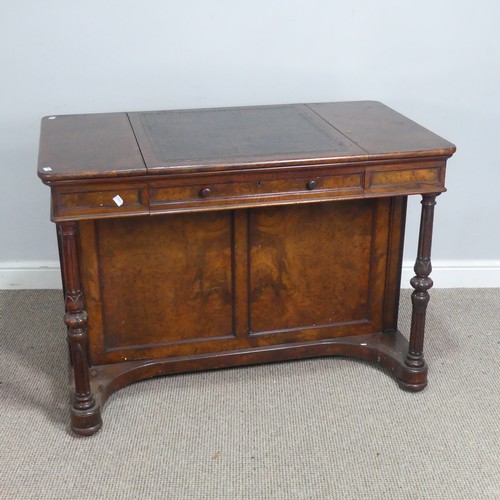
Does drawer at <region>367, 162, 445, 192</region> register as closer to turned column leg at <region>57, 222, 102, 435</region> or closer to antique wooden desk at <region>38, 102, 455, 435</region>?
antique wooden desk at <region>38, 102, 455, 435</region>

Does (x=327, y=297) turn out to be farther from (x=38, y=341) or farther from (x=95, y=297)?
(x=38, y=341)

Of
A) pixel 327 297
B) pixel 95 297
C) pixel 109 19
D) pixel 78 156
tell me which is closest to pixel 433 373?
pixel 327 297

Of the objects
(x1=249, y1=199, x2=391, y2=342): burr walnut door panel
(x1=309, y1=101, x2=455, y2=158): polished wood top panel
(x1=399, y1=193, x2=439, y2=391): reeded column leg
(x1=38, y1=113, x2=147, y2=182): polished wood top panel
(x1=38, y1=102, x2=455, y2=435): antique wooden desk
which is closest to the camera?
(x1=38, y1=113, x2=147, y2=182): polished wood top panel

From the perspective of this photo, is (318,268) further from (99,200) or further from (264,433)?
(99,200)

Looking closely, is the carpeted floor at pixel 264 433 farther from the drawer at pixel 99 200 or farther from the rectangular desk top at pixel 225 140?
the rectangular desk top at pixel 225 140

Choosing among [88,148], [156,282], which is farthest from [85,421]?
[88,148]

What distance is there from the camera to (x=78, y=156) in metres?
2.48

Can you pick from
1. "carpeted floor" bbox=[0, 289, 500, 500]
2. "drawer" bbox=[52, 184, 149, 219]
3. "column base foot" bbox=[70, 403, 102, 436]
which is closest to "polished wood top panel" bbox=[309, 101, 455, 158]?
"drawer" bbox=[52, 184, 149, 219]

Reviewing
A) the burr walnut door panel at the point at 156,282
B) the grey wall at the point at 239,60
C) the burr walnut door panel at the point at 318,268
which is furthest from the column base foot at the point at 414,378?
the grey wall at the point at 239,60

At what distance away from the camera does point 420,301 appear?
2807 millimetres

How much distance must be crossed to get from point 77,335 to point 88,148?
0.57 meters

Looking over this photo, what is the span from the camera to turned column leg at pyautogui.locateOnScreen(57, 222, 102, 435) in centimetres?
244

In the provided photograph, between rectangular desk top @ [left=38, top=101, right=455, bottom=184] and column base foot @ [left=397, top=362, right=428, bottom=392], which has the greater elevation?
rectangular desk top @ [left=38, top=101, right=455, bottom=184]

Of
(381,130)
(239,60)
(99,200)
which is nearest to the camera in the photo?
(99,200)
